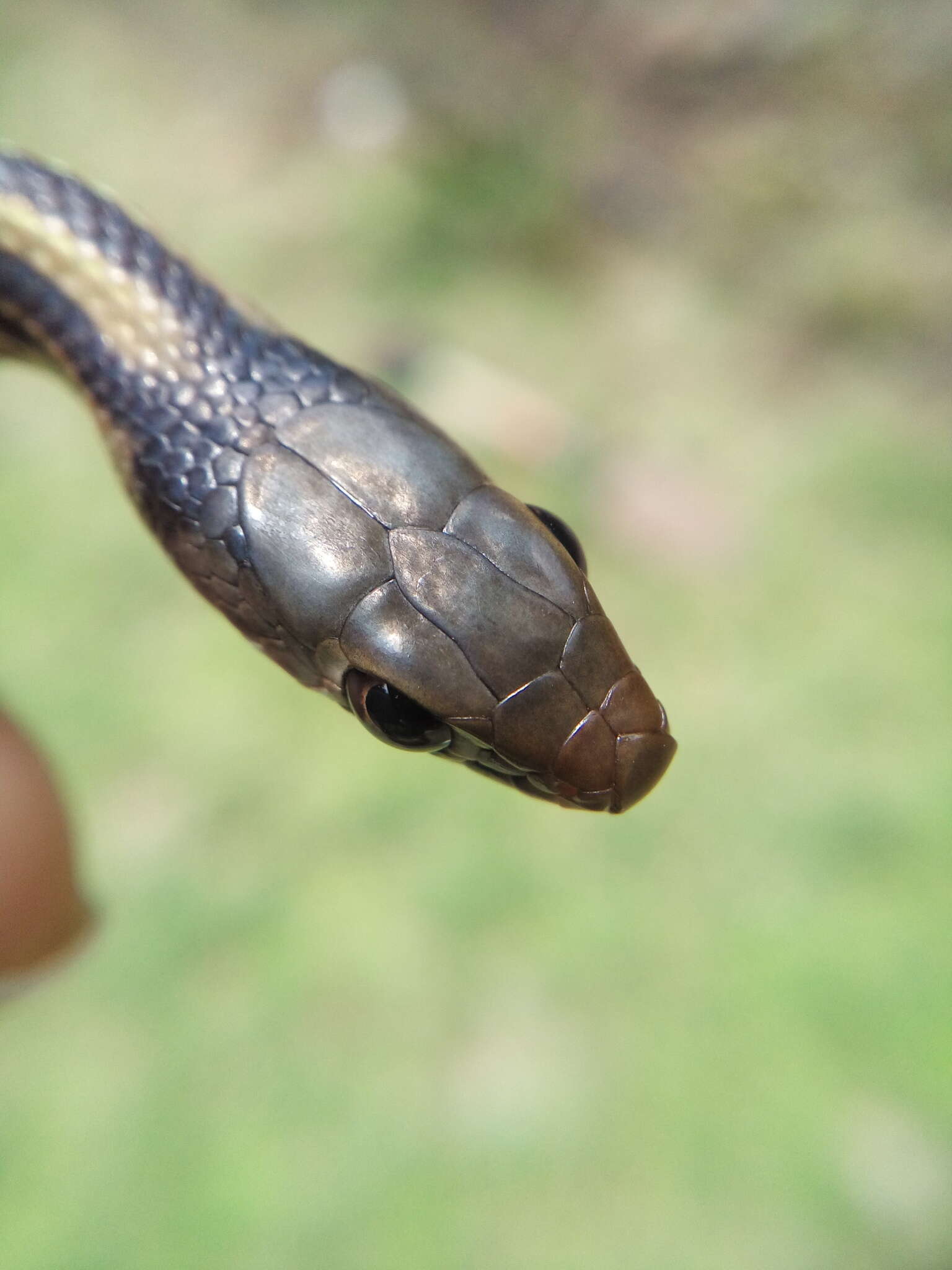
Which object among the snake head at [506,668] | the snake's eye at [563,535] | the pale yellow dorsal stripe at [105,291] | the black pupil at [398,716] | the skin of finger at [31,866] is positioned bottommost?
the skin of finger at [31,866]

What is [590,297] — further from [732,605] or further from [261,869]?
[261,869]

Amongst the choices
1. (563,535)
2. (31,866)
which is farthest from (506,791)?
(563,535)

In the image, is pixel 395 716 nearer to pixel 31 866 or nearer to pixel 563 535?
pixel 563 535

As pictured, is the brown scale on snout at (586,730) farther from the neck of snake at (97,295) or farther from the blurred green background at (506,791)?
the blurred green background at (506,791)

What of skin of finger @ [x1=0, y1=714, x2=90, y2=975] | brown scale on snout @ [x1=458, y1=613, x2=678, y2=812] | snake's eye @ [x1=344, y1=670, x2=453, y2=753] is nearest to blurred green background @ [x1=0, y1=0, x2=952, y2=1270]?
skin of finger @ [x1=0, y1=714, x2=90, y2=975]

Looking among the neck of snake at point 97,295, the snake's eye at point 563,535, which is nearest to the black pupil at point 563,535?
the snake's eye at point 563,535

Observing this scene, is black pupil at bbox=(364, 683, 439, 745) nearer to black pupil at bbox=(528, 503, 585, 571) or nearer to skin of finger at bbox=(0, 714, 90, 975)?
black pupil at bbox=(528, 503, 585, 571)
